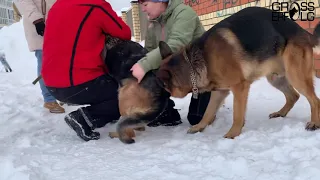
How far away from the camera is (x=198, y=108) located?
340 centimetres

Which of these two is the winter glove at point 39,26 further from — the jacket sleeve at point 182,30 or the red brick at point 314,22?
the red brick at point 314,22

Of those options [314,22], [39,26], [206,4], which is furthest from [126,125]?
[206,4]

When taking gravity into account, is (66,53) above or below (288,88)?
above

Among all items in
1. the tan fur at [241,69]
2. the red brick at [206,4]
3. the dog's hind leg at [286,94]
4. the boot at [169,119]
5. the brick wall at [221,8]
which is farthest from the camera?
the red brick at [206,4]

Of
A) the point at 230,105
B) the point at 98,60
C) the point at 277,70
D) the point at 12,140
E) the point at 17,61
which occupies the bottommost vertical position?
the point at 17,61

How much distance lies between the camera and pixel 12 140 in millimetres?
2926

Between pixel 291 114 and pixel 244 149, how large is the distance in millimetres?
1241

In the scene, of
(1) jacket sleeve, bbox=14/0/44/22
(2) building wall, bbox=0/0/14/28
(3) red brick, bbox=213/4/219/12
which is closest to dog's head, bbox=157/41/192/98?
(1) jacket sleeve, bbox=14/0/44/22

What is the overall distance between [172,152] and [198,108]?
1113 mm

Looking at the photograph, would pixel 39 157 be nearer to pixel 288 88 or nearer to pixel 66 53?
pixel 66 53

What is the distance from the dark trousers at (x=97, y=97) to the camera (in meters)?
2.88

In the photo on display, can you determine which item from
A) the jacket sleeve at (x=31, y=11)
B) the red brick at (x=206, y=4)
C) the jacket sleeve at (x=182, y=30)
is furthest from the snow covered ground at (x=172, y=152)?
the red brick at (x=206, y=4)

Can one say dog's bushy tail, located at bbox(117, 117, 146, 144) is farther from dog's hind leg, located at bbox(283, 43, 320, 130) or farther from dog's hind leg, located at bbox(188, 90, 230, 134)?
dog's hind leg, located at bbox(283, 43, 320, 130)

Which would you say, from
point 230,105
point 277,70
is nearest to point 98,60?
point 277,70
